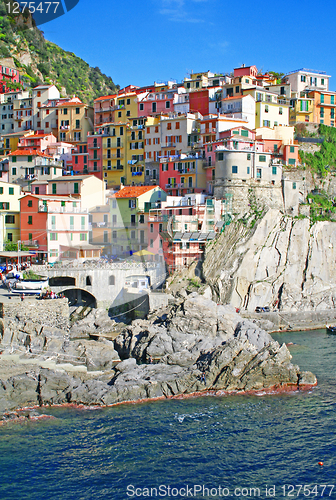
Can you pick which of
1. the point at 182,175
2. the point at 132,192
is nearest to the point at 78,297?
the point at 132,192

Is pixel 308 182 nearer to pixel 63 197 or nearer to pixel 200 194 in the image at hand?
pixel 200 194

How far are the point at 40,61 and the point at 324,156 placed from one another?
3268 inches

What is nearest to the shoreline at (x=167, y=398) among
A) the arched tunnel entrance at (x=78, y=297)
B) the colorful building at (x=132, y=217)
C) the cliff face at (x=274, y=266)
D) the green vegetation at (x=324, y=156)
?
the cliff face at (x=274, y=266)

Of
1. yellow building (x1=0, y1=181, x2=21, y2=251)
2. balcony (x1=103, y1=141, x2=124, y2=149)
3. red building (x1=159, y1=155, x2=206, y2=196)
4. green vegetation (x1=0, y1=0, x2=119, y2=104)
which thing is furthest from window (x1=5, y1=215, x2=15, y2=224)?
green vegetation (x1=0, y1=0, x2=119, y2=104)

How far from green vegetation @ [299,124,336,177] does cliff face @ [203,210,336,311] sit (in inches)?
414

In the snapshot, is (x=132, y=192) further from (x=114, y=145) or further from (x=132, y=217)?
(x=114, y=145)

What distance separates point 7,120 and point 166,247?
52.8 meters

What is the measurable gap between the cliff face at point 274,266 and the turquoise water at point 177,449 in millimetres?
21236

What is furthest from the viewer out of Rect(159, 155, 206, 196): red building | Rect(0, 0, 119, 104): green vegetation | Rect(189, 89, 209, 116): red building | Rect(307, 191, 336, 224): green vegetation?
Rect(0, 0, 119, 104): green vegetation

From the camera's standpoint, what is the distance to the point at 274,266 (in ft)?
191

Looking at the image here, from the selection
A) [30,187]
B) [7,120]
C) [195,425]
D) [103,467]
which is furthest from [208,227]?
[7,120]

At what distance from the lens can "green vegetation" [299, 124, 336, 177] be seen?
69000mm

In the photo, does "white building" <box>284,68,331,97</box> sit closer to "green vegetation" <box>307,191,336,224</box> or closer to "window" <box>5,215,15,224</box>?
"green vegetation" <box>307,191,336,224</box>

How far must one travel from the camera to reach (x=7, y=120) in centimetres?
9719
